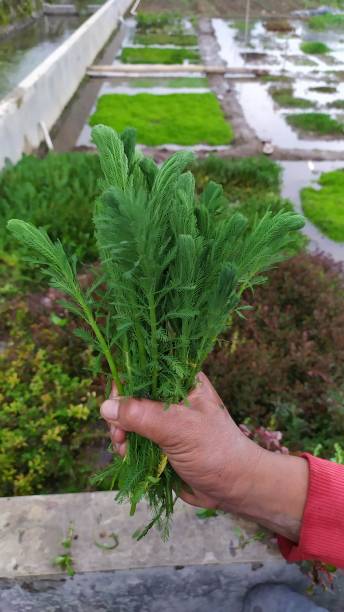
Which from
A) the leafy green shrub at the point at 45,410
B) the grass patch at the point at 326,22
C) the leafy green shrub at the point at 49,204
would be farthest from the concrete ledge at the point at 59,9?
the leafy green shrub at the point at 45,410

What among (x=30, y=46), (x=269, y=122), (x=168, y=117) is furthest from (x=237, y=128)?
(x=30, y=46)

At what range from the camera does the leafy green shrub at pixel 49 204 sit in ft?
9.76

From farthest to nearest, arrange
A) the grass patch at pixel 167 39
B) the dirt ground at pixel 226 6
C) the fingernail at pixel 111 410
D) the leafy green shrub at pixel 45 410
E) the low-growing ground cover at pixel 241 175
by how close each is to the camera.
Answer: the dirt ground at pixel 226 6
the grass patch at pixel 167 39
the low-growing ground cover at pixel 241 175
the leafy green shrub at pixel 45 410
the fingernail at pixel 111 410

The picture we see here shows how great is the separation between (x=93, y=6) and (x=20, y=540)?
19.1m

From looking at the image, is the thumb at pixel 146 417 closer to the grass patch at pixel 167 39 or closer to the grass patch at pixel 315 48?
the grass patch at pixel 315 48

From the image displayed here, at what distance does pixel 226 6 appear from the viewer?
1681 cm

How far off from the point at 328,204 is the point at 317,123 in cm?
262

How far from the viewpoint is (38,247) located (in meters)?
0.92

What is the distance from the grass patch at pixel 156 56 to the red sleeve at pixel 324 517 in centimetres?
1024

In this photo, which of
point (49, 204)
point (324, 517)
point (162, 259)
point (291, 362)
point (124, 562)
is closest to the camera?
point (162, 259)

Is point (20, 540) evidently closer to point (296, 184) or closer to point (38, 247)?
point (38, 247)

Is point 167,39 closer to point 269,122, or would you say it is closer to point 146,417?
point 269,122

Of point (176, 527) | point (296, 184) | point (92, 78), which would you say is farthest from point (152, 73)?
point (176, 527)

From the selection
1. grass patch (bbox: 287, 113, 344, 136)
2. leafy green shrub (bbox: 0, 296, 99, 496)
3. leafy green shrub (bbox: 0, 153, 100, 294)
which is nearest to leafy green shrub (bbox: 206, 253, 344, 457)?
leafy green shrub (bbox: 0, 296, 99, 496)
